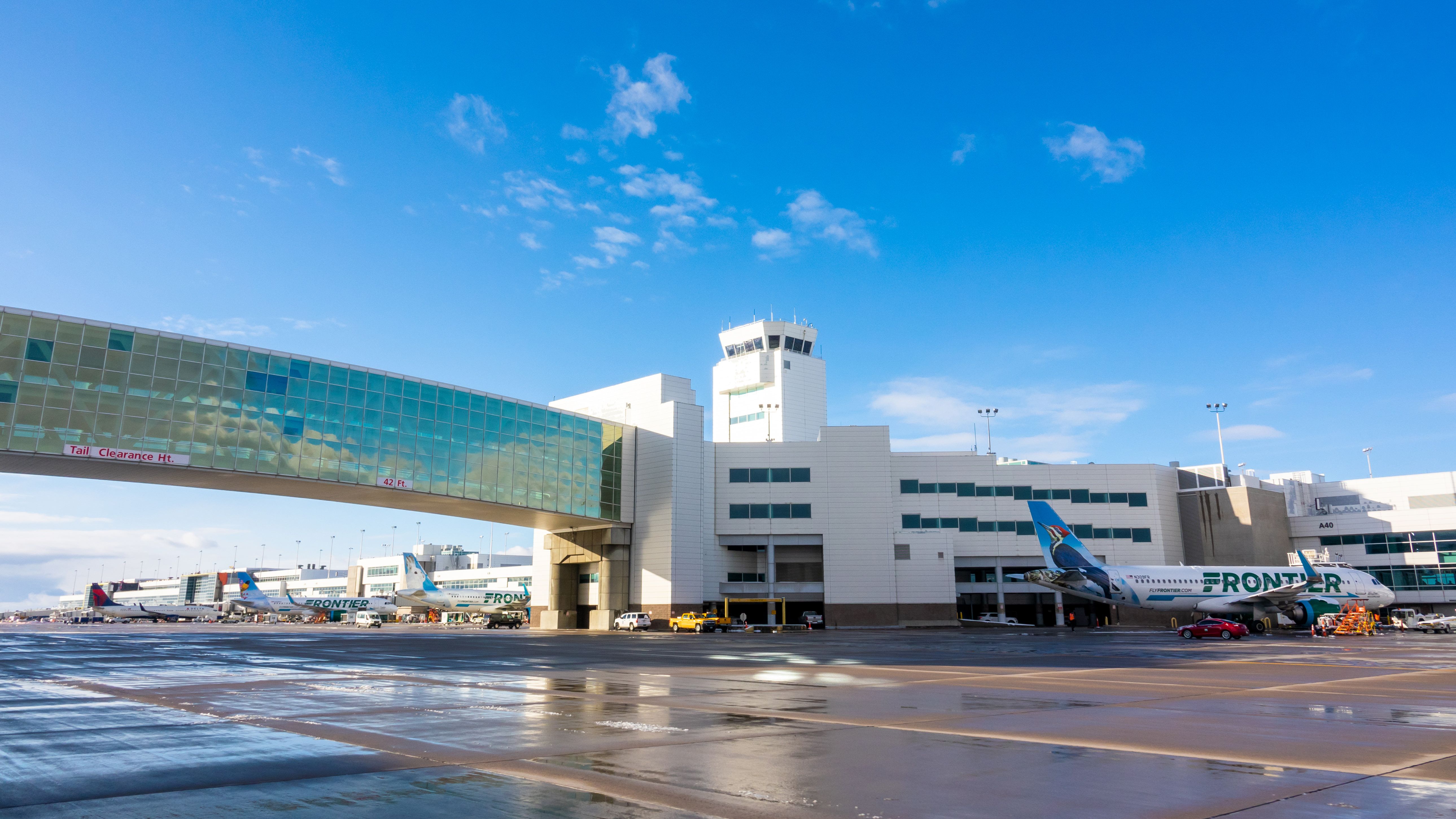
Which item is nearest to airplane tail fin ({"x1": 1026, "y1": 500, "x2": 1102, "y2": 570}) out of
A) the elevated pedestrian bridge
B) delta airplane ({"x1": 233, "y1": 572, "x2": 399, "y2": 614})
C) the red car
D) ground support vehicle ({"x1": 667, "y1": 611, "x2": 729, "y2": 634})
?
the red car

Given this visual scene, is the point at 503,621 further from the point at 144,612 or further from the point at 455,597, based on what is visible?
the point at 144,612

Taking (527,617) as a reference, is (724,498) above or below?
above

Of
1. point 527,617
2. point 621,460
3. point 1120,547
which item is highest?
point 621,460

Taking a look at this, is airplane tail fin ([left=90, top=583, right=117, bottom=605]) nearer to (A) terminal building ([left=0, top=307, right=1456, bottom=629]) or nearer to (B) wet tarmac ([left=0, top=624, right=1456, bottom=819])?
(A) terminal building ([left=0, top=307, right=1456, bottom=629])

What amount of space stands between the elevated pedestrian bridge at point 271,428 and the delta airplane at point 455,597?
35896 millimetres

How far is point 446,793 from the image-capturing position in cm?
883

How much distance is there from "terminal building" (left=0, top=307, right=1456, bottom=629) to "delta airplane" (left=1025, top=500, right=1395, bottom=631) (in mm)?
16910

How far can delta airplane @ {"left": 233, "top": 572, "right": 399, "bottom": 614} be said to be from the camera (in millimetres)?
130750

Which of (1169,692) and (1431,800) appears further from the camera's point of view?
(1169,692)

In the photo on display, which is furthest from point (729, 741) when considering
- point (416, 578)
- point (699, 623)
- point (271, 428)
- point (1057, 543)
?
point (416, 578)

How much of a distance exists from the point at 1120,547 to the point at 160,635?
302ft

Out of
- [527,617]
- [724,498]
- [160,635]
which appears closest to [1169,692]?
[724,498]

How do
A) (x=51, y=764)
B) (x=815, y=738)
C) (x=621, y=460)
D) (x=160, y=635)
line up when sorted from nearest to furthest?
(x=51, y=764), (x=815, y=738), (x=160, y=635), (x=621, y=460)

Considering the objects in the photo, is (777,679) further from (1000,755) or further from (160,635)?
(160,635)
